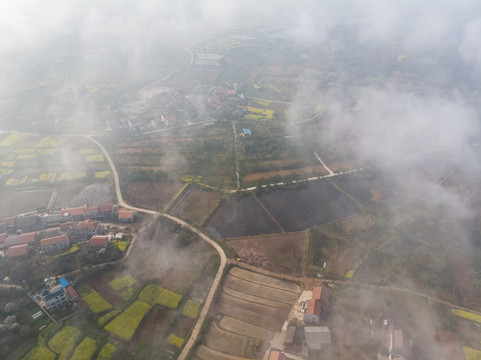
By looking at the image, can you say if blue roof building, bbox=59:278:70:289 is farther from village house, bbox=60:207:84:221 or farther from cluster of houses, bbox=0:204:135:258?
village house, bbox=60:207:84:221

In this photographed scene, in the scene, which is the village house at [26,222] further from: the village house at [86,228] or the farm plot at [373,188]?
the farm plot at [373,188]

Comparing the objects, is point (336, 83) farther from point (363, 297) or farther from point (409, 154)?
point (363, 297)

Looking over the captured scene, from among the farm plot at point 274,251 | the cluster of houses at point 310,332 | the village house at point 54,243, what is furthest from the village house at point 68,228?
the cluster of houses at point 310,332

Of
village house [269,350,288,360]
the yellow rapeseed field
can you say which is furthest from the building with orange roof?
the yellow rapeseed field

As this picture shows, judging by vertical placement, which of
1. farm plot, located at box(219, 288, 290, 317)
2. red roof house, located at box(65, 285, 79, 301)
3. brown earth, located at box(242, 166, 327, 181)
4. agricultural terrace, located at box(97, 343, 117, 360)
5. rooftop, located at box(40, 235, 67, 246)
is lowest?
farm plot, located at box(219, 288, 290, 317)

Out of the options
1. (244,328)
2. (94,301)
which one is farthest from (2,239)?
(244,328)

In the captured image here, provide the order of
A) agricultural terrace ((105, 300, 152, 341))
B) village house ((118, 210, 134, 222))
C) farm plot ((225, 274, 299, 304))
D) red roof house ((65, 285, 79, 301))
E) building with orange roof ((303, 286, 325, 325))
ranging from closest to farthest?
agricultural terrace ((105, 300, 152, 341)), building with orange roof ((303, 286, 325, 325)), red roof house ((65, 285, 79, 301)), farm plot ((225, 274, 299, 304)), village house ((118, 210, 134, 222))

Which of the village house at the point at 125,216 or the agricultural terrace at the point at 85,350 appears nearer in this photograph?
the agricultural terrace at the point at 85,350
